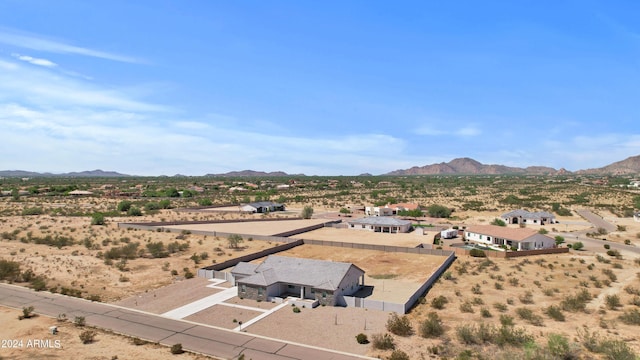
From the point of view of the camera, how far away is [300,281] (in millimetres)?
34250

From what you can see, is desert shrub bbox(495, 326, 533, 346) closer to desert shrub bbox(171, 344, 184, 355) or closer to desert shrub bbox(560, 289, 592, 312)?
desert shrub bbox(560, 289, 592, 312)

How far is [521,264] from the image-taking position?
48.0 meters

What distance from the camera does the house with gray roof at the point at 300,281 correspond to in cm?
3303

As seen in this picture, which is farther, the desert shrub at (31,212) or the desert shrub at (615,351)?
the desert shrub at (31,212)

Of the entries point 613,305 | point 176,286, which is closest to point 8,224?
point 176,286

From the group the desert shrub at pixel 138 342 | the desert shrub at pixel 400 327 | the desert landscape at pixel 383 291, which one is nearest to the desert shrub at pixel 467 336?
the desert landscape at pixel 383 291

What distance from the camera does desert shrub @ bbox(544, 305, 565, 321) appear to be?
29.5 m

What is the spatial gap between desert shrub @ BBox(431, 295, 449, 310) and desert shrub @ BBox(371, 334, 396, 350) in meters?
8.47

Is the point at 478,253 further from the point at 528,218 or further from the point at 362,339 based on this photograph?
the point at 528,218

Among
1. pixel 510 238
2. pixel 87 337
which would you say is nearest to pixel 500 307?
pixel 510 238

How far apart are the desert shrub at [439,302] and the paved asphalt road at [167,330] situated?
461 inches

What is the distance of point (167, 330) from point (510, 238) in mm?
46926

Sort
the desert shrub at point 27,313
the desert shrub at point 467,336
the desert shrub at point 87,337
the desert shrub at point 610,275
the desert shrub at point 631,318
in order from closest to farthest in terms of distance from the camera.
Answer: the desert shrub at point 87,337 → the desert shrub at point 467,336 → the desert shrub at point 27,313 → the desert shrub at point 631,318 → the desert shrub at point 610,275

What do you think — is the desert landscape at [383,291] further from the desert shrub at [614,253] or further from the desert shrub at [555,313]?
the desert shrub at [614,253]
